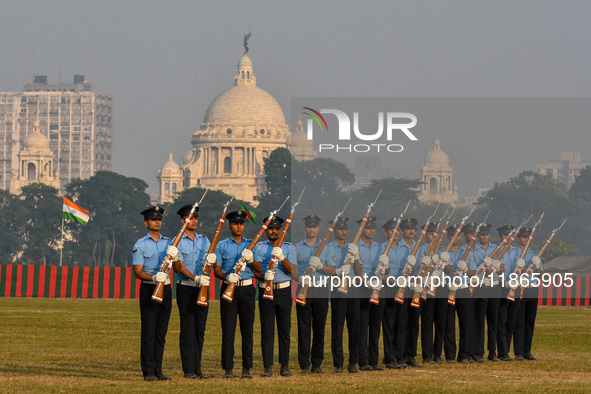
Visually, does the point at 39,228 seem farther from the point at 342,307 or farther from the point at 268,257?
the point at 268,257

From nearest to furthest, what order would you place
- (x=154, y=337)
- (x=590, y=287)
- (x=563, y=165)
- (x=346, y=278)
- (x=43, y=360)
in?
(x=154, y=337)
(x=346, y=278)
(x=43, y=360)
(x=563, y=165)
(x=590, y=287)

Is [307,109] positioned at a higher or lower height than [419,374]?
higher

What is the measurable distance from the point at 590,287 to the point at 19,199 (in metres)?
114

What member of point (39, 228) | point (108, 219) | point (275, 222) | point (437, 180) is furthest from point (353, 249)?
point (108, 219)

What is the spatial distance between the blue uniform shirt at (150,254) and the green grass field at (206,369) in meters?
1.67

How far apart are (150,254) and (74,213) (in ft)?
184


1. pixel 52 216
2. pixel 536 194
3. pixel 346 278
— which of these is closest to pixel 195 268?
pixel 346 278

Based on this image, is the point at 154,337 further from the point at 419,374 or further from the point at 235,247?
the point at 419,374

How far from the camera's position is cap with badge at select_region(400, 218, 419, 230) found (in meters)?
26.3

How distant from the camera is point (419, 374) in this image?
24938 mm

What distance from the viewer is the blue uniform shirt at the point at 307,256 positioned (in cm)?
2438

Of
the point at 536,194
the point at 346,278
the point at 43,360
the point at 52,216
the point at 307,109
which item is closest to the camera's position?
the point at 346,278

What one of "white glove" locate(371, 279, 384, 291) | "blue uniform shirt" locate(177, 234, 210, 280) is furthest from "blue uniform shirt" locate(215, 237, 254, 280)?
"white glove" locate(371, 279, 384, 291)

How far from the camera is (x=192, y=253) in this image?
23.7 m
